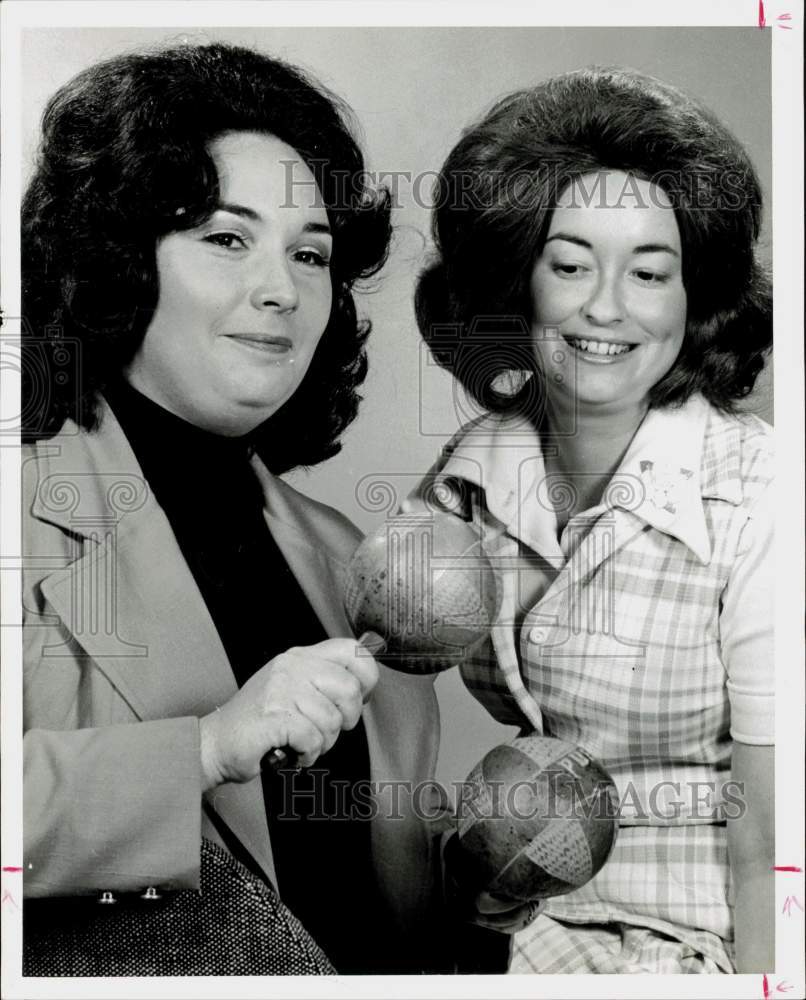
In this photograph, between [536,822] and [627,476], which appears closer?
[536,822]

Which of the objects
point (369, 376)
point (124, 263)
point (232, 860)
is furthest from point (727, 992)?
point (124, 263)

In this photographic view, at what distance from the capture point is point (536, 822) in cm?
250

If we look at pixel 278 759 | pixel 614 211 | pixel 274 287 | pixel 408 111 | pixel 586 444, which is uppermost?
pixel 408 111

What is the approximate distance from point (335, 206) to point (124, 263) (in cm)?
43

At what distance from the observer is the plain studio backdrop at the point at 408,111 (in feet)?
8.54

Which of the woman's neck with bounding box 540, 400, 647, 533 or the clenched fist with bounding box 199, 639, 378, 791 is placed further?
the woman's neck with bounding box 540, 400, 647, 533

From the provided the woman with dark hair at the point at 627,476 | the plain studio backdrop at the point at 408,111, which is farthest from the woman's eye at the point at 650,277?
the plain studio backdrop at the point at 408,111

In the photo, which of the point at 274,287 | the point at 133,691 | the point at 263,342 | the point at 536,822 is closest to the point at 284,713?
the point at 133,691

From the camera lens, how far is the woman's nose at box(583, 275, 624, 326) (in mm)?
2549

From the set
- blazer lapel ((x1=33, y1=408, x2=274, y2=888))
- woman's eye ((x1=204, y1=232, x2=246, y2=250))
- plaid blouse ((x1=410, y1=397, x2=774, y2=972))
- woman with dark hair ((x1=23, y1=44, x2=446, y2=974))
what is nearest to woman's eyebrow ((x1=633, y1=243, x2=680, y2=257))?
plaid blouse ((x1=410, y1=397, x2=774, y2=972))

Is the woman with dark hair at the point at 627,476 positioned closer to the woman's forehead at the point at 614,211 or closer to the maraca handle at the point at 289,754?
the woman's forehead at the point at 614,211

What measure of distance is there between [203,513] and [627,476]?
0.86m

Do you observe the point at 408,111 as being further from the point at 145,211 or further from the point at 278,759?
the point at 278,759

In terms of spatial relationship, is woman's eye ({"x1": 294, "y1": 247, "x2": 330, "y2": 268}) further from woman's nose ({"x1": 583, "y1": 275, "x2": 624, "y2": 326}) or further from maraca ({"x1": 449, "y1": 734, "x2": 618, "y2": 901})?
maraca ({"x1": 449, "y1": 734, "x2": 618, "y2": 901})
